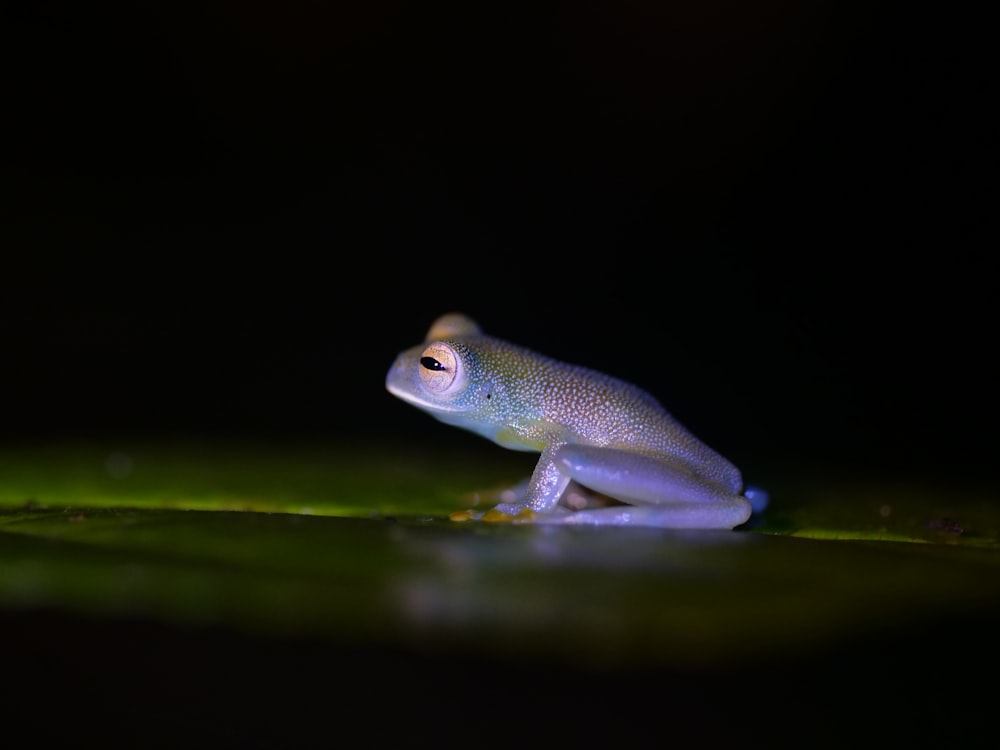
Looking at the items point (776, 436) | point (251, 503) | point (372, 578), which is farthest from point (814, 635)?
point (776, 436)

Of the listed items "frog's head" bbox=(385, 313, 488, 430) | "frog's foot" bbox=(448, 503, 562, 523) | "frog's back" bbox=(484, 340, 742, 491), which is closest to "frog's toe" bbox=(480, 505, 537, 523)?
"frog's foot" bbox=(448, 503, 562, 523)

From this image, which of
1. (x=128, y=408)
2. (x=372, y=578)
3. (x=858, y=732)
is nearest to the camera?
(x=858, y=732)

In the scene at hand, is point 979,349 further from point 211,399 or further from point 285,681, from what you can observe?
point 285,681

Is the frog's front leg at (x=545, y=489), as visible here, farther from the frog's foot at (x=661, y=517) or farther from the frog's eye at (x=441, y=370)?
the frog's eye at (x=441, y=370)

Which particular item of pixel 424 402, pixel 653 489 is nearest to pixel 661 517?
pixel 653 489

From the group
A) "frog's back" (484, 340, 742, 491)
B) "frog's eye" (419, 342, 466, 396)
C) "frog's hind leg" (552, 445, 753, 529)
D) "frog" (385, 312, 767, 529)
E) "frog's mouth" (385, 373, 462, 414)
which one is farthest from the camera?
"frog's mouth" (385, 373, 462, 414)

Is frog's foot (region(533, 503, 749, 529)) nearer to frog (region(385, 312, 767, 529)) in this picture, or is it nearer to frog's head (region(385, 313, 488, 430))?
frog (region(385, 312, 767, 529))

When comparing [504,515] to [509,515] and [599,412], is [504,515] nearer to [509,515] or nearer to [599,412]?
[509,515]
